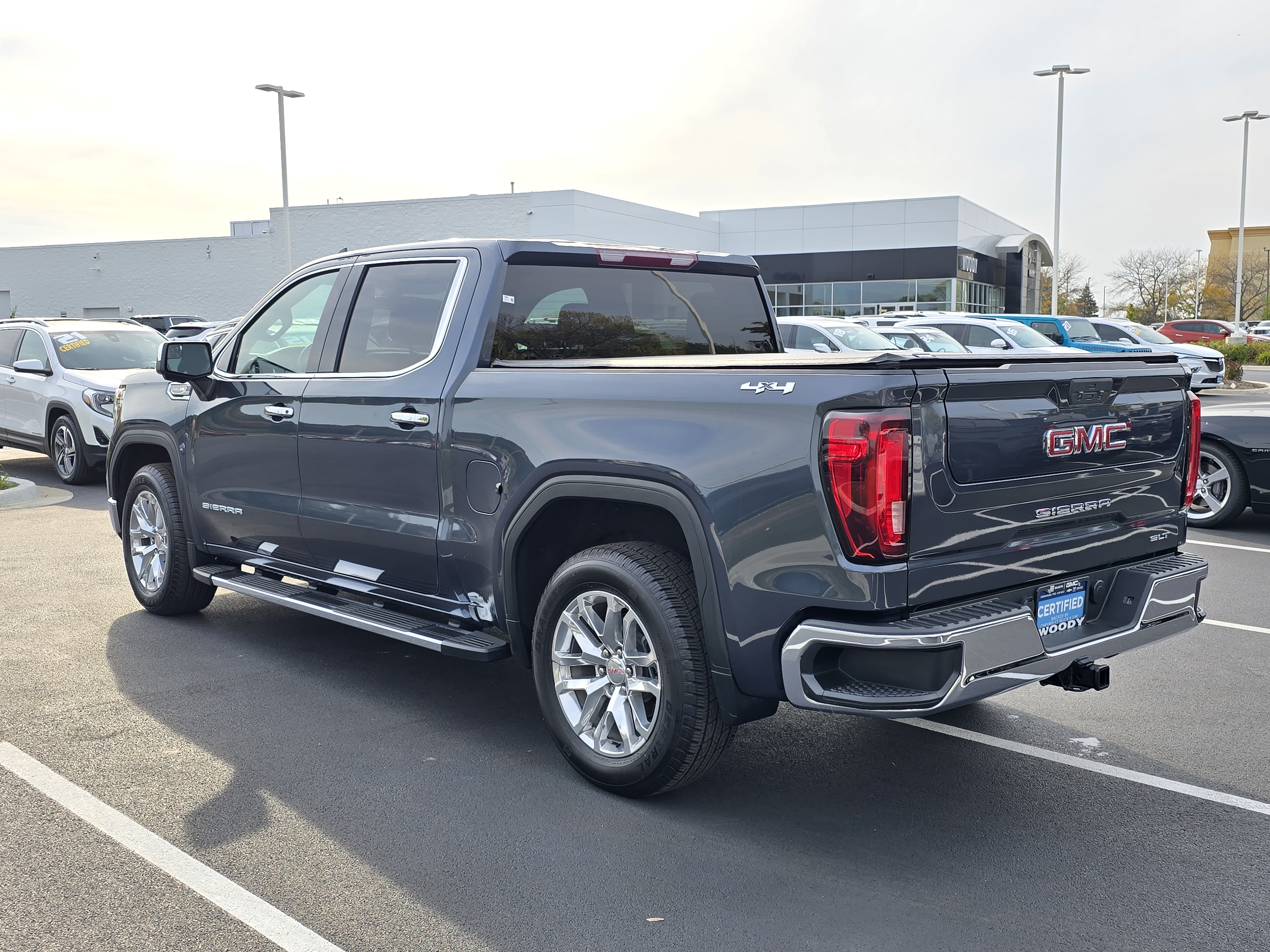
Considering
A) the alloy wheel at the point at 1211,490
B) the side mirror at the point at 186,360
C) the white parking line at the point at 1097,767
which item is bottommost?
the white parking line at the point at 1097,767

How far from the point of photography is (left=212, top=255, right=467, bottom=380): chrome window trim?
15.8 ft

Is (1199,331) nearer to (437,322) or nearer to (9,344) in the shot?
(9,344)

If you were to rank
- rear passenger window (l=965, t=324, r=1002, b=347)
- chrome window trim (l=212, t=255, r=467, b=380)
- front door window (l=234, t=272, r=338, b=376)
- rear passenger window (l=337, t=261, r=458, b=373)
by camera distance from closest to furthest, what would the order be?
chrome window trim (l=212, t=255, r=467, b=380) → rear passenger window (l=337, t=261, r=458, b=373) → front door window (l=234, t=272, r=338, b=376) → rear passenger window (l=965, t=324, r=1002, b=347)

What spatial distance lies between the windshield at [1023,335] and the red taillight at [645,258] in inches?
685

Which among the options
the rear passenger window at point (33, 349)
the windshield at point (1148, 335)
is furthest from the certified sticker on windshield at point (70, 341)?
the windshield at point (1148, 335)

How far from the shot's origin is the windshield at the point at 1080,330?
25.0 m

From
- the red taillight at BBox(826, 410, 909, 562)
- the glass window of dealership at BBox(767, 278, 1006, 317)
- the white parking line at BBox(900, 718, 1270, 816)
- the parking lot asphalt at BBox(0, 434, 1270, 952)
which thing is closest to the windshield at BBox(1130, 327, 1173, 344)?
the glass window of dealership at BBox(767, 278, 1006, 317)

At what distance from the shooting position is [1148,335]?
28.8 m

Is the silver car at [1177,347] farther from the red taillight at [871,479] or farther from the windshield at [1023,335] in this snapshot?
the red taillight at [871,479]

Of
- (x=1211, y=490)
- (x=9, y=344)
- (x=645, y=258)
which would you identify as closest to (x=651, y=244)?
(x=9, y=344)

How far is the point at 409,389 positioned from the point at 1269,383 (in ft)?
108

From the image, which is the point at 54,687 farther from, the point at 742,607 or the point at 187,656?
the point at 742,607

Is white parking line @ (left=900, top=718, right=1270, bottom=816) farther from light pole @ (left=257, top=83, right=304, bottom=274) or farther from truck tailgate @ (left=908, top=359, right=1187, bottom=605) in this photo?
light pole @ (left=257, top=83, right=304, bottom=274)

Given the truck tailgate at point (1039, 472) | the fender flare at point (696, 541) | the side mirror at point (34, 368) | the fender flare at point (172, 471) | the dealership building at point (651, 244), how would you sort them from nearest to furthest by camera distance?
the truck tailgate at point (1039, 472)
the fender flare at point (696, 541)
the fender flare at point (172, 471)
the side mirror at point (34, 368)
the dealership building at point (651, 244)
